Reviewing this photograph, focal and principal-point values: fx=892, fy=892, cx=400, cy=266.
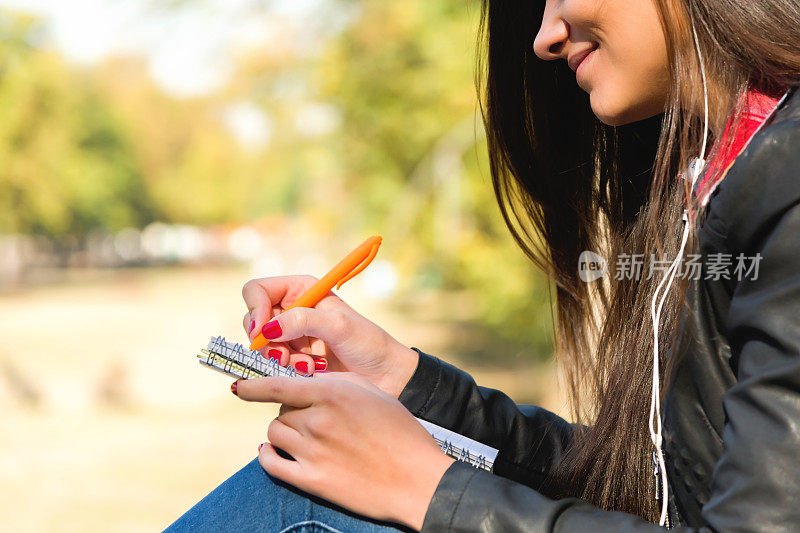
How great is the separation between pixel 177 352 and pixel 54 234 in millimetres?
23132

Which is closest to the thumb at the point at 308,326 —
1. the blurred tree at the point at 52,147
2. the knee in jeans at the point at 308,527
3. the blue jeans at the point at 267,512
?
the blue jeans at the point at 267,512

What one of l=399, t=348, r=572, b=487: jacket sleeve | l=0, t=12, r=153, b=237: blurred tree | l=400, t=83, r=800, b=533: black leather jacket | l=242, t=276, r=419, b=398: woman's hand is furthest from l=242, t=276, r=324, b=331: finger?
l=0, t=12, r=153, b=237: blurred tree

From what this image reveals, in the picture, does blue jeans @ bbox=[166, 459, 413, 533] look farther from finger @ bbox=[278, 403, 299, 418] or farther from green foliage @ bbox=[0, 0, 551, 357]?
green foliage @ bbox=[0, 0, 551, 357]

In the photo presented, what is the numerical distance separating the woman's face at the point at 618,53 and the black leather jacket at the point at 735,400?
19cm

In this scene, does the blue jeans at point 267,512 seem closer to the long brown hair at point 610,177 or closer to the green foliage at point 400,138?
the long brown hair at point 610,177

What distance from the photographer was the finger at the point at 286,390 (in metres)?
1.11

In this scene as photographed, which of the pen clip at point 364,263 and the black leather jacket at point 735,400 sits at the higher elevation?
the pen clip at point 364,263

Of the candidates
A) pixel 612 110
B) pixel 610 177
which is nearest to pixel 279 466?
pixel 612 110

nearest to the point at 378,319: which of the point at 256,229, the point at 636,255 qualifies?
the point at 636,255

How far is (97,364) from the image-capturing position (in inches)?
480

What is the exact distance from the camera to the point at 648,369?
4.20ft

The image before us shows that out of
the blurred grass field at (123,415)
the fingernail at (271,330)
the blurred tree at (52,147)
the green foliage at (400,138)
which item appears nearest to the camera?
the fingernail at (271,330)

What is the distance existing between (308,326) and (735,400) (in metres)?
0.80

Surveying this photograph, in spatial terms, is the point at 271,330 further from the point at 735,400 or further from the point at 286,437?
the point at 735,400
